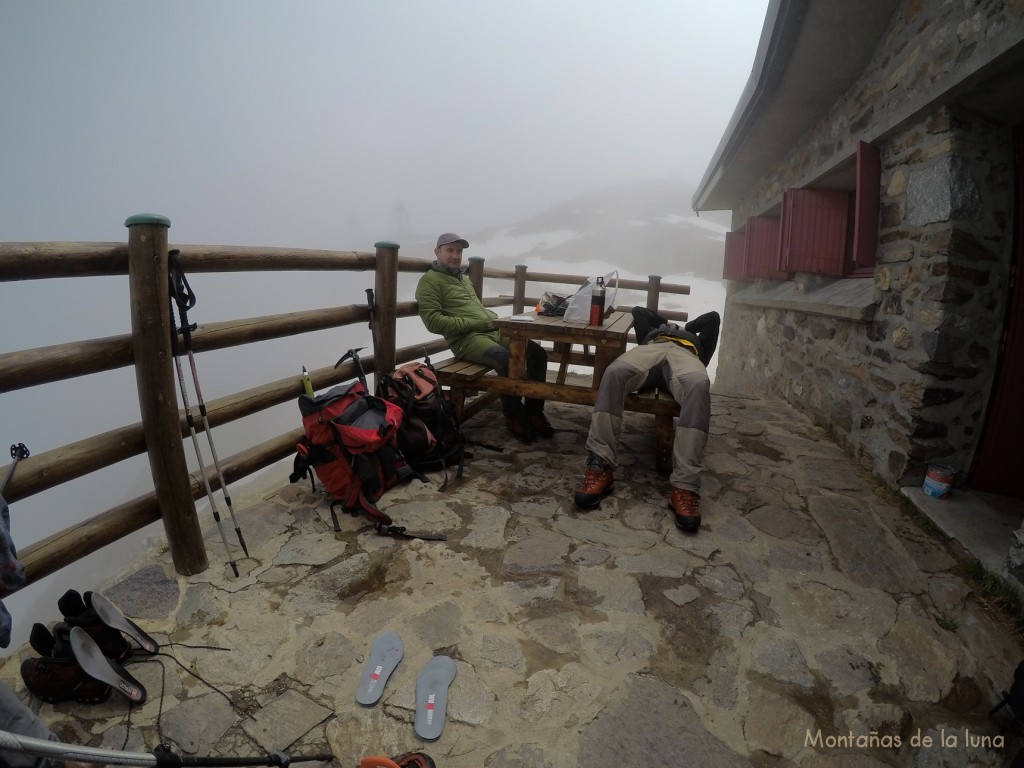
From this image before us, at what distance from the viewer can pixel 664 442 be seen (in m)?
3.60

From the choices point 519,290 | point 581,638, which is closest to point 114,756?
point 581,638

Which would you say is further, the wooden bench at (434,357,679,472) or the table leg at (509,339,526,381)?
the table leg at (509,339,526,381)

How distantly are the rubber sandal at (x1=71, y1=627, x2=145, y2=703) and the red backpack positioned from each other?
1.19 m

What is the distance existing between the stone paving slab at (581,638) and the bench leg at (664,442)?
404 mm

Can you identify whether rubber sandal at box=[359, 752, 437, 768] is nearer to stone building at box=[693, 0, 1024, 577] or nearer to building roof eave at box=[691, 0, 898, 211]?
stone building at box=[693, 0, 1024, 577]

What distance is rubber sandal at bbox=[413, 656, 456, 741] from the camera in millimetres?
1682

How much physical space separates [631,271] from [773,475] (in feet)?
148

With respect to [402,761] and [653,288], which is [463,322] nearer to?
[402,761]

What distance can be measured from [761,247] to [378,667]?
714cm

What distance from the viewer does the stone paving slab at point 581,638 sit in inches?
65.9

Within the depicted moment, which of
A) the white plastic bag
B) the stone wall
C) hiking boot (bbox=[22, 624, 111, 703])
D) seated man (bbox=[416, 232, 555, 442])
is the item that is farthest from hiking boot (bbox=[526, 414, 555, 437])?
hiking boot (bbox=[22, 624, 111, 703])

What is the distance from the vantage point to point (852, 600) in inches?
92.6

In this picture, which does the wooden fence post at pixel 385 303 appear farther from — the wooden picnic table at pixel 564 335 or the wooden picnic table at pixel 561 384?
the wooden picnic table at pixel 564 335

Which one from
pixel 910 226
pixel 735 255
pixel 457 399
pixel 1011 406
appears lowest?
pixel 457 399
